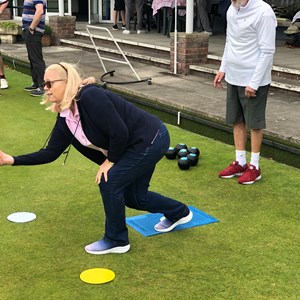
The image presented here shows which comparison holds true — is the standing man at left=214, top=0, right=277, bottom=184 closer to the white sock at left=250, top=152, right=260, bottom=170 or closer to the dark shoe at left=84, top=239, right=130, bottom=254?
the white sock at left=250, top=152, right=260, bottom=170

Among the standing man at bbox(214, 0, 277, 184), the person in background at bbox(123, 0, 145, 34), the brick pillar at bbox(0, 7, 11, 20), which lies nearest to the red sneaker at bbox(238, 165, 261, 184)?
the standing man at bbox(214, 0, 277, 184)

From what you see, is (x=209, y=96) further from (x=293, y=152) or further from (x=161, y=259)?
(x=161, y=259)

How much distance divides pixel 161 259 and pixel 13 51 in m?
9.65

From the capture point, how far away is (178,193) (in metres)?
4.60

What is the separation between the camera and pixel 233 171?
4898 mm

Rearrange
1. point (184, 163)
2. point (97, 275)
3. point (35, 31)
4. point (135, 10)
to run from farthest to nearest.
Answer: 1. point (135, 10)
2. point (35, 31)
3. point (184, 163)
4. point (97, 275)

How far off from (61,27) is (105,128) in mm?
10673

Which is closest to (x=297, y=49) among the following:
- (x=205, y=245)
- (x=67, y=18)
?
(x=67, y=18)

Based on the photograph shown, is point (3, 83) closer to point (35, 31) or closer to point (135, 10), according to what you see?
point (35, 31)

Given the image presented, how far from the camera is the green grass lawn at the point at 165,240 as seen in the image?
313 centimetres

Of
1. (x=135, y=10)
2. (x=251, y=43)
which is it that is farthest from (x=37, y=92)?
(x=135, y=10)

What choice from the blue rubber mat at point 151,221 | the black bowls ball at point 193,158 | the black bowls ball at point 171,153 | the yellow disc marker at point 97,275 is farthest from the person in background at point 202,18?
the yellow disc marker at point 97,275

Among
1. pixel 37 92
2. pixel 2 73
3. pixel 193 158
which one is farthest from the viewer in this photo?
pixel 2 73

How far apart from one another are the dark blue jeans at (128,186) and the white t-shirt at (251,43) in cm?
133
